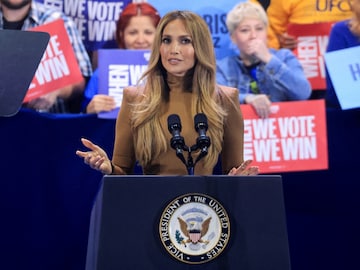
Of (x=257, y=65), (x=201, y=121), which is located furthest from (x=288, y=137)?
(x=201, y=121)

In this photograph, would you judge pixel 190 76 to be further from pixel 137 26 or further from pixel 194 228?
pixel 137 26

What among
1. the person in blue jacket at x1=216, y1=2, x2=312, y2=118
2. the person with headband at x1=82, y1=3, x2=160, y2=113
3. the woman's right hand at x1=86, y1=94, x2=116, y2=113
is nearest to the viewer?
the woman's right hand at x1=86, y1=94, x2=116, y2=113

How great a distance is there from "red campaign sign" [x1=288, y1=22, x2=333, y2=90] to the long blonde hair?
1497 millimetres

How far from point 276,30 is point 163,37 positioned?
1.75 meters

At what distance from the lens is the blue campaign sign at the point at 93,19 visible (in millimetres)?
3953

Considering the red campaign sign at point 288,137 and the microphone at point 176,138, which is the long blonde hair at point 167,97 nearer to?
the microphone at point 176,138

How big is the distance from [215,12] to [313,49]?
0.58 m

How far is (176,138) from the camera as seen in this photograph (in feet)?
6.55

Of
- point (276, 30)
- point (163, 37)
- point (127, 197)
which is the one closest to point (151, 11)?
point (276, 30)

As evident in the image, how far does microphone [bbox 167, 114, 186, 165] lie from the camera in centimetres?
199

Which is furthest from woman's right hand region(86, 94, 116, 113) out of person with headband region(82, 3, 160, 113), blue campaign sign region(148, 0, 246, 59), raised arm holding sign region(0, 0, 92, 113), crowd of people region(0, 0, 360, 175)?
blue campaign sign region(148, 0, 246, 59)

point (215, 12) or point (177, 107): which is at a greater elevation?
point (215, 12)

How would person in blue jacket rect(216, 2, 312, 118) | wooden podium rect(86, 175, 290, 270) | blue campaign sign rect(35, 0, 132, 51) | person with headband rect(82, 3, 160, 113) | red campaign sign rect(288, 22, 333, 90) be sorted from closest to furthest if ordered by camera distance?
wooden podium rect(86, 175, 290, 270) → person in blue jacket rect(216, 2, 312, 118) → person with headband rect(82, 3, 160, 113) → red campaign sign rect(288, 22, 333, 90) → blue campaign sign rect(35, 0, 132, 51)

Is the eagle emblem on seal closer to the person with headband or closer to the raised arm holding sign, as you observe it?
the raised arm holding sign
